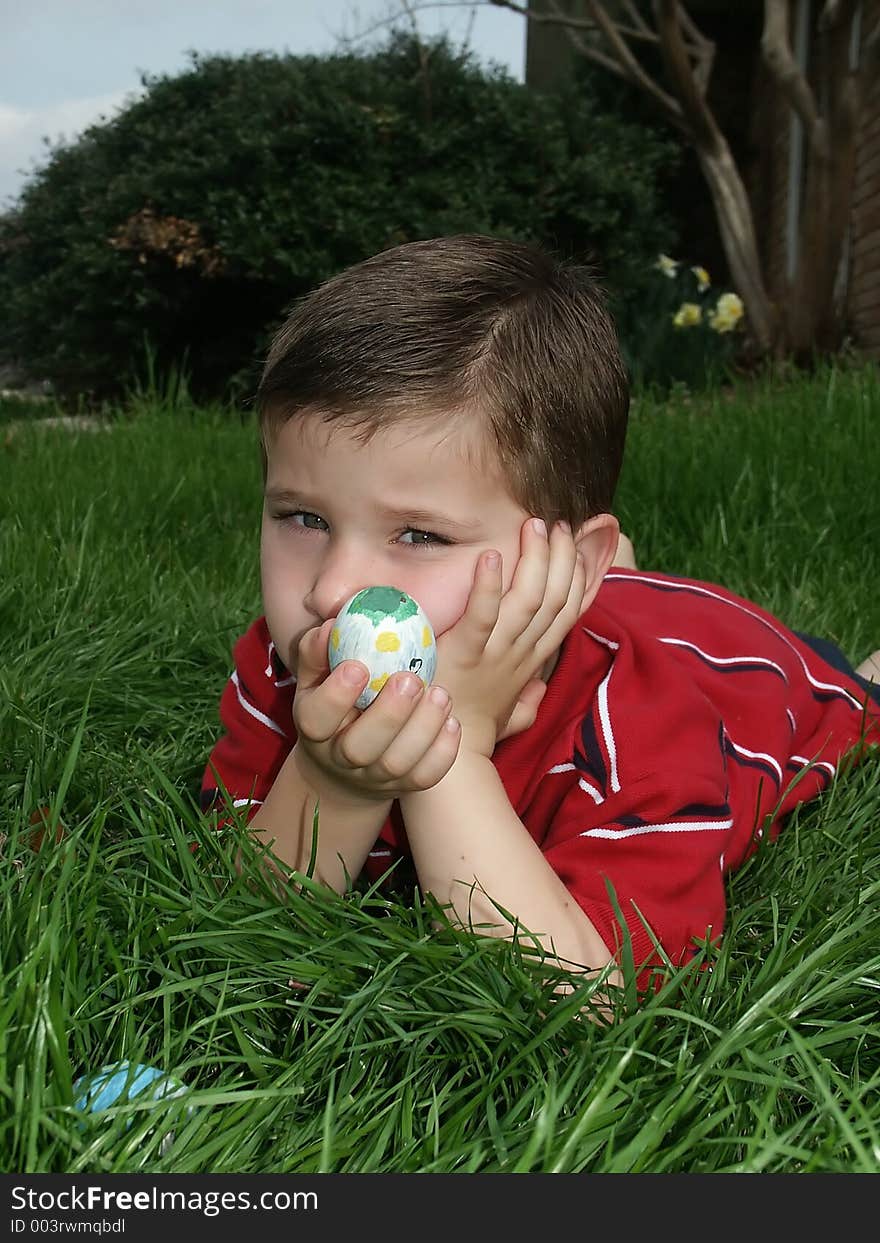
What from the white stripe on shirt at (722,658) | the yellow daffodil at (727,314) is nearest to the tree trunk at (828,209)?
the yellow daffodil at (727,314)

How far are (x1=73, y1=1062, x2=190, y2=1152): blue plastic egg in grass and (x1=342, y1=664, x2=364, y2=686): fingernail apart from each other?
0.48m

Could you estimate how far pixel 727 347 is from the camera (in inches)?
336

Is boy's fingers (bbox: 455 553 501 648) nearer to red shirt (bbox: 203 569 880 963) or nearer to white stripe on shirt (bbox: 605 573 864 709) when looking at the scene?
red shirt (bbox: 203 569 880 963)

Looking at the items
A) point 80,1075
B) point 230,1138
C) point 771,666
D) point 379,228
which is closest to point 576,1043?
point 230,1138

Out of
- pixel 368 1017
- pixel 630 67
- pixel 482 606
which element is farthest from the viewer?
pixel 630 67

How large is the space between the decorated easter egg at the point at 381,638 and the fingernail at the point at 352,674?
24mm

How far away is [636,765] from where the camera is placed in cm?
175

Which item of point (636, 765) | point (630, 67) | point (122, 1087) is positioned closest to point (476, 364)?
point (636, 765)

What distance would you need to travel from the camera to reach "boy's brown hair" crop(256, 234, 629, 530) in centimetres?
160

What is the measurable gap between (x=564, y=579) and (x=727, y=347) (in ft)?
24.1

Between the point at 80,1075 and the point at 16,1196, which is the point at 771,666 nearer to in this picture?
the point at 80,1075

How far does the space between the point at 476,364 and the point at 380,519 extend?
0.27 metres

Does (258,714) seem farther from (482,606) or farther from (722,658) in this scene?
(722,658)

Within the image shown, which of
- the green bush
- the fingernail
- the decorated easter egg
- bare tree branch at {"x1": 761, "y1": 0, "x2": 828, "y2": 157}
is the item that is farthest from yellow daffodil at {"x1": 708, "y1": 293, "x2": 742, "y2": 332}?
the fingernail
